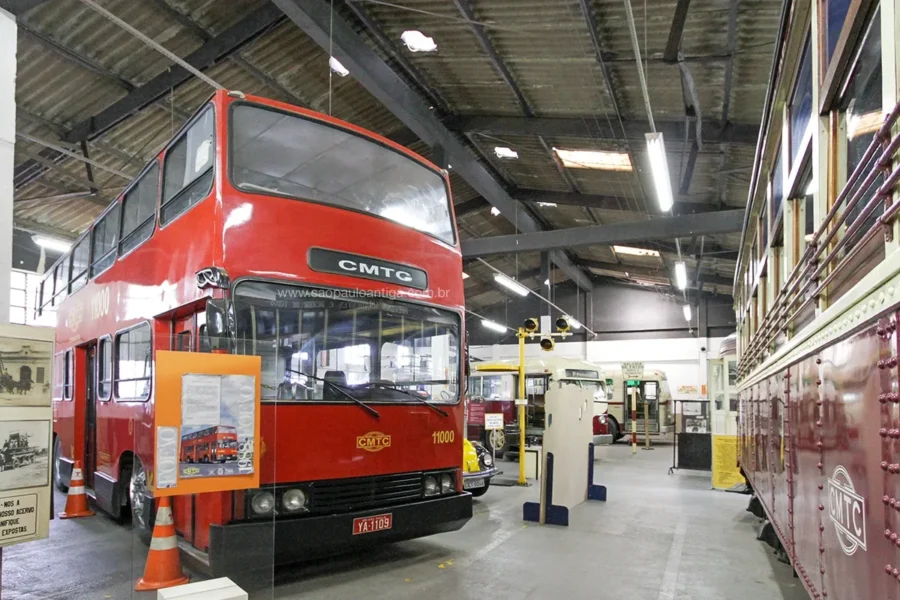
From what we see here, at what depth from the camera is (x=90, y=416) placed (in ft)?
25.8

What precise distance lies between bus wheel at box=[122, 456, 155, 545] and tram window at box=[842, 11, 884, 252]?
17.2 ft

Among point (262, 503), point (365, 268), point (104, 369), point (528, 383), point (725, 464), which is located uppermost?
point (365, 268)

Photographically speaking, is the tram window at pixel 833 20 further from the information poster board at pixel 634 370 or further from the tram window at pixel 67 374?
the information poster board at pixel 634 370

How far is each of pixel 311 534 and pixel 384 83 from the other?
22.6ft

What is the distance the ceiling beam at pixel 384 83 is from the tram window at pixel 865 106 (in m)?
6.25

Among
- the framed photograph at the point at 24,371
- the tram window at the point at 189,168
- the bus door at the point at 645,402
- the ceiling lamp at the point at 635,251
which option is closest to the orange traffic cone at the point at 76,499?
the tram window at the point at 189,168

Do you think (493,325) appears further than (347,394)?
Yes

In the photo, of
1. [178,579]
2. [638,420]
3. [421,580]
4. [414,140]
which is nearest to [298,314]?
[178,579]

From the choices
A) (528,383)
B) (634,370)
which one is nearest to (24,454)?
(528,383)

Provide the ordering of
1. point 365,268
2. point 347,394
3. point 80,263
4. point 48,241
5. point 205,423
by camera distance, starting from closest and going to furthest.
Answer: point 205,423, point 347,394, point 365,268, point 80,263, point 48,241

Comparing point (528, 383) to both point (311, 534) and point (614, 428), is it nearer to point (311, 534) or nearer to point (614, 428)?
point (614, 428)

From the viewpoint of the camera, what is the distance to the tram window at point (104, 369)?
6.84 meters

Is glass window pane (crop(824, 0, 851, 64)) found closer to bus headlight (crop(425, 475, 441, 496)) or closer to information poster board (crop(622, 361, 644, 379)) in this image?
bus headlight (crop(425, 475, 441, 496))

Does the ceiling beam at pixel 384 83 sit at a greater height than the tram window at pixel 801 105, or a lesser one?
greater
